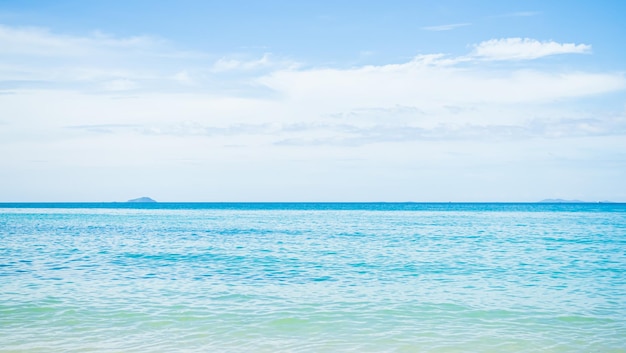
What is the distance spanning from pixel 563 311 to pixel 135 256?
1772cm

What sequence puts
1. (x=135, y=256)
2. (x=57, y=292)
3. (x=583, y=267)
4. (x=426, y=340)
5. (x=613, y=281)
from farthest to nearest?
(x=135, y=256)
(x=583, y=267)
(x=613, y=281)
(x=57, y=292)
(x=426, y=340)

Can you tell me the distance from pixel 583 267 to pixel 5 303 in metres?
18.4

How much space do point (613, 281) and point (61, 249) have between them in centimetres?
2370

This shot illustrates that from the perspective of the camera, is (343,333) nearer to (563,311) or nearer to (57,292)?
(563,311)

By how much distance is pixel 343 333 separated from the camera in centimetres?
1112

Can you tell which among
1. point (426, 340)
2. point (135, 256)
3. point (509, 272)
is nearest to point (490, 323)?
point (426, 340)

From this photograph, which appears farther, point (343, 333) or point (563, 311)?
point (563, 311)

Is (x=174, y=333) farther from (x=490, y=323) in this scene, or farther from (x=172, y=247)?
(x=172, y=247)

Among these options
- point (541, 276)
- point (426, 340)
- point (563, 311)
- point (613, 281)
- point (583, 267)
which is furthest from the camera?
point (583, 267)

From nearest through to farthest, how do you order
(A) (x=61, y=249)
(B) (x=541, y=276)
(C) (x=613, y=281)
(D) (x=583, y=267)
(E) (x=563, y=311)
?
(E) (x=563, y=311)
(C) (x=613, y=281)
(B) (x=541, y=276)
(D) (x=583, y=267)
(A) (x=61, y=249)

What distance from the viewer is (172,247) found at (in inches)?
1174

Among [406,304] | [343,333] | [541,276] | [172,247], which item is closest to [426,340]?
[343,333]

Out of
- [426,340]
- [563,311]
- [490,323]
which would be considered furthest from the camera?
[563,311]

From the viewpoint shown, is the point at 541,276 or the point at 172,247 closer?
the point at 541,276
